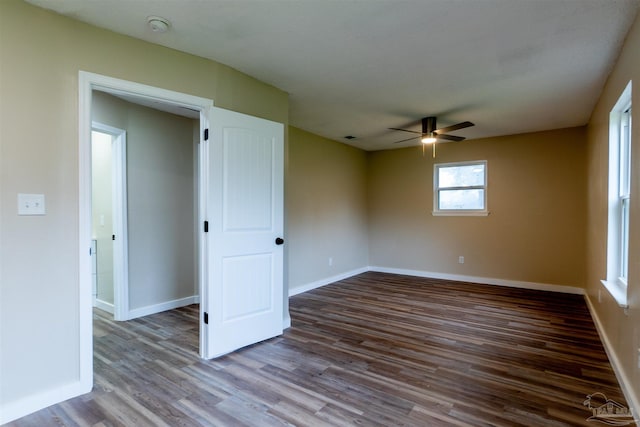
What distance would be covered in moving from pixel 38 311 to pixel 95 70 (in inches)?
61.7

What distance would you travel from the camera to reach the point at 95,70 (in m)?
2.22

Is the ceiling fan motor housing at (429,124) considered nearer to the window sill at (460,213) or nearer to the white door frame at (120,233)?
the window sill at (460,213)

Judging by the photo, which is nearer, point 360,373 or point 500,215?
point 360,373

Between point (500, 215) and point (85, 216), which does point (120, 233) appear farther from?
point (500, 215)

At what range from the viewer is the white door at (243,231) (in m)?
2.75

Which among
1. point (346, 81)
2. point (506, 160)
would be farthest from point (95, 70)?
point (506, 160)

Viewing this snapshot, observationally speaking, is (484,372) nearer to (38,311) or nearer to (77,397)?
(77,397)

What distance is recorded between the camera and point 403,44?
2451 mm

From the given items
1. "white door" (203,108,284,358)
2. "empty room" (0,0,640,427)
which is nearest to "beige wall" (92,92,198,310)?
"empty room" (0,0,640,427)

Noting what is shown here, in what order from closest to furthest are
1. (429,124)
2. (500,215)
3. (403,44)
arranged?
(403,44)
(429,124)
(500,215)

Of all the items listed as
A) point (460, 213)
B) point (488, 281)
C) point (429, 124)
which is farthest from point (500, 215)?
point (429, 124)

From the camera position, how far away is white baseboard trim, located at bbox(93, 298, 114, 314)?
12.9 ft

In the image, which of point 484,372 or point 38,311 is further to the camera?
point 484,372

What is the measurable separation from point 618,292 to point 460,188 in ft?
11.6
